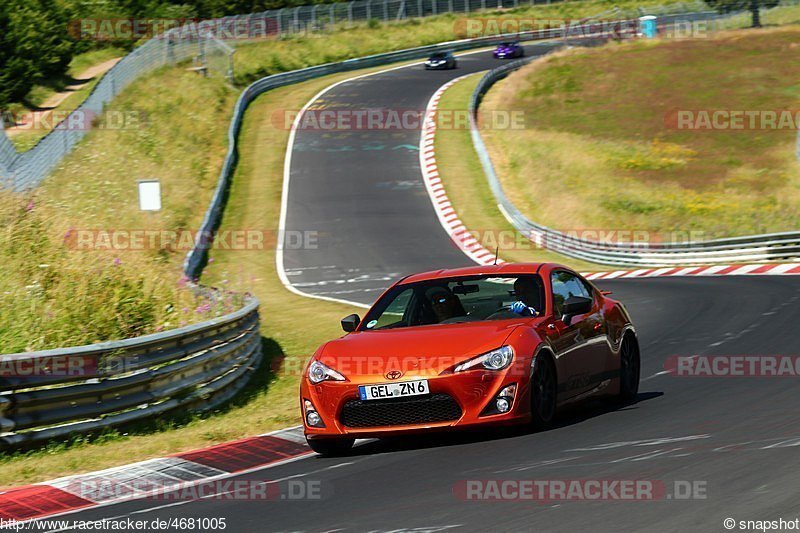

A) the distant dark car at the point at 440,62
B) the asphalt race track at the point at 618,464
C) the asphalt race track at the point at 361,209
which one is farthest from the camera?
the distant dark car at the point at 440,62

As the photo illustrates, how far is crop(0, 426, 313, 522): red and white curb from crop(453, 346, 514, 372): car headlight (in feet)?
5.68

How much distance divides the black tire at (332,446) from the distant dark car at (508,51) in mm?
63210

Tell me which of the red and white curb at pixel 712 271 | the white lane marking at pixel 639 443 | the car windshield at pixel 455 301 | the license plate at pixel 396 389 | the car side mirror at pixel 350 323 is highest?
the car windshield at pixel 455 301

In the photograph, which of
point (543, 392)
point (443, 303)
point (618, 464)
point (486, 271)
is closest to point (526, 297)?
point (486, 271)

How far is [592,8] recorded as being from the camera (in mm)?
87625

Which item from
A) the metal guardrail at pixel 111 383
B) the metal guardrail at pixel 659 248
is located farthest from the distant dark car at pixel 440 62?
the metal guardrail at pixel 111 383

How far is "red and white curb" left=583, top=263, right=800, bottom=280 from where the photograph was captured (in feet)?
91.3

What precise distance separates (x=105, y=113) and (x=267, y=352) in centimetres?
2895

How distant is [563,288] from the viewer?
34.2 feet

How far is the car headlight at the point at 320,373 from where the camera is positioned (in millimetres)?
9055

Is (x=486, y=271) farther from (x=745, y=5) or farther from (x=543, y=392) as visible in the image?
(x=745, y=5)

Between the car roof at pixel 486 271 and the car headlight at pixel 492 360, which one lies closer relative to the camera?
the car headlight at pixel 492 360

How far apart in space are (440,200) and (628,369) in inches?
1110

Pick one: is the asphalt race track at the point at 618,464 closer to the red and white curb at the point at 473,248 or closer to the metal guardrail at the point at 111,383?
the metal guardrail at the point at 111,383
